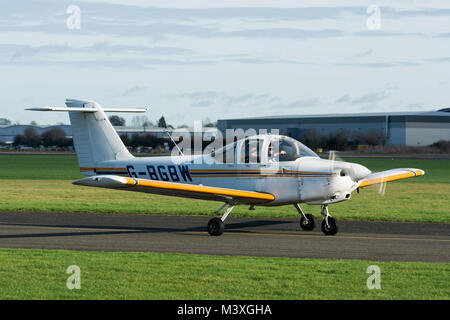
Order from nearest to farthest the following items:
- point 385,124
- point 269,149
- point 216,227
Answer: point 216,227 < point 269,149 < point 385,124

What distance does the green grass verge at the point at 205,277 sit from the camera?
916 cm

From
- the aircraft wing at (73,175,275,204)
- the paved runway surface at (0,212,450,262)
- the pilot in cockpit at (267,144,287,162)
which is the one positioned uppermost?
the pilot in cockpit at (267,144,287,162)

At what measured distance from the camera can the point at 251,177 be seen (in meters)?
16.7

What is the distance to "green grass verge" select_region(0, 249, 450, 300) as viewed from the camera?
9.16m

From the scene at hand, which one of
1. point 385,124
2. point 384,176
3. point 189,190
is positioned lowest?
point 189,190

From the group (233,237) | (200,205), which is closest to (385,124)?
(200,205)

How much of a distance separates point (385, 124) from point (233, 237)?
4016 inches

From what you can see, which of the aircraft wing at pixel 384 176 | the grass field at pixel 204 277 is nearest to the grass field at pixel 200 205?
the aircraft wing at pixel 384 176

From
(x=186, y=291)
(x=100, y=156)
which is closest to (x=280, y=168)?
(x=100, y=156)

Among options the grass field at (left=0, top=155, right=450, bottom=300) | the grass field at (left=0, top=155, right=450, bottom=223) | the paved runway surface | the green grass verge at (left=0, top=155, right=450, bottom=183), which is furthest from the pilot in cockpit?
the green grass verge at (left=0, top=155, right=450, bottom=183)

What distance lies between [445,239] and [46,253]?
8.78 metres

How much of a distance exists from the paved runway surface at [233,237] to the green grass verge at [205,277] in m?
1.23

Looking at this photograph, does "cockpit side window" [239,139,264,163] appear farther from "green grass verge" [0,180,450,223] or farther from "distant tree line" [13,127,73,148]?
"distant tree line" [13,127,73,148]

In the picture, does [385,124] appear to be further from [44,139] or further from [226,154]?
[226,154]
